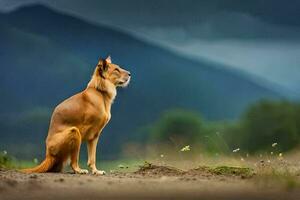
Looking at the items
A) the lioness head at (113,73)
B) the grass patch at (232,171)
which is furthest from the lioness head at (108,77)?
the grass patch at (232,171)

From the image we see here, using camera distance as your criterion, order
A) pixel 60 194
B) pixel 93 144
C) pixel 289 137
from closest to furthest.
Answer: pixel 60 194
pixel 93 144
pixel 289 137

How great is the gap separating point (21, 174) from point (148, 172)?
8.65 ft

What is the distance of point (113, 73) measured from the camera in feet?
53.7

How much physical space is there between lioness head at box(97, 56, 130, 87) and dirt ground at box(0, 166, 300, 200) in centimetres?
200

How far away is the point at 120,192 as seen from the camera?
13000 mm

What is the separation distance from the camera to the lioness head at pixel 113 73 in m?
16.2

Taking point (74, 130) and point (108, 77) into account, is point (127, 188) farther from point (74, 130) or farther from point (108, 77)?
point (108, 77)

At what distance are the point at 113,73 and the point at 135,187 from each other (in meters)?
3.46

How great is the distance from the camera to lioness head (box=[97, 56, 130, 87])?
53.2 ft

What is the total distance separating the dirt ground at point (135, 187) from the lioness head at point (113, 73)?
6.57 feet

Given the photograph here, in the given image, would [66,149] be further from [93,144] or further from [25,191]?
[25,191]

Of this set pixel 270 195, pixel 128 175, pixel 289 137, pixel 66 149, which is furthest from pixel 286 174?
pixel 289 137

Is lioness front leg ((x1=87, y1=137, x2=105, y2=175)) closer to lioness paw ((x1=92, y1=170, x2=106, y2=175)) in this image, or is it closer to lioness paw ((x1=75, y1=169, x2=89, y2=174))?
lioness paw ((x1=92, y1=170, x2=106, y2=175))

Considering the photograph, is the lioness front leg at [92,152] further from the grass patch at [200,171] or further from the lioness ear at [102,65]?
the lioness ear at [102,65]
